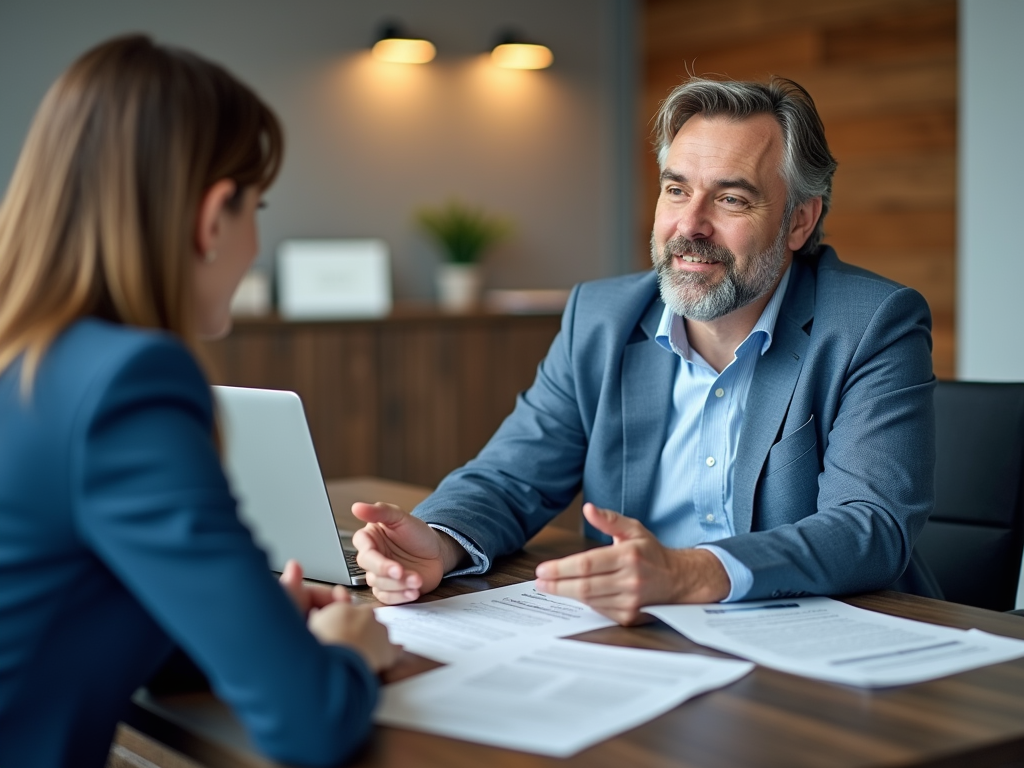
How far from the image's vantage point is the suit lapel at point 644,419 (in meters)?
1.93

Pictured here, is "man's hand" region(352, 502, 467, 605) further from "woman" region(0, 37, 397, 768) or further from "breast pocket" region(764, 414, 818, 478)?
"breast pocket" region(764, 414, 818, 478)

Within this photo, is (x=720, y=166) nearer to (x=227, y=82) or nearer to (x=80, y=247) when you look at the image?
(x=227, y=82)

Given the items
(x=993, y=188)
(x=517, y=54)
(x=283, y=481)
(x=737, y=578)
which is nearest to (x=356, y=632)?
(x=283, y=481)

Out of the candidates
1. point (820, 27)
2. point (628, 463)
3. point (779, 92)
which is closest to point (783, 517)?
point (628, 463)

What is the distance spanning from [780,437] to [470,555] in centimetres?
54


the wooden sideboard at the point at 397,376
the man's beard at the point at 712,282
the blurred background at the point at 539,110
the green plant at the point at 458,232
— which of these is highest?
the blurred background at the point at 539,110

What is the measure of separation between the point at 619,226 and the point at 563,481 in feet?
12.7

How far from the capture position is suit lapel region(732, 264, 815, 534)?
1.79 m

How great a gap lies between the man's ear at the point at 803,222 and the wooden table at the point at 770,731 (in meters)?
1.00

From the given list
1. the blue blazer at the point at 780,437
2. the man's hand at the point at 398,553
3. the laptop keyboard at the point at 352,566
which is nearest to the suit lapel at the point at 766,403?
the blue blazer at the point at 780,437

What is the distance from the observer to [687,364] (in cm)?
198

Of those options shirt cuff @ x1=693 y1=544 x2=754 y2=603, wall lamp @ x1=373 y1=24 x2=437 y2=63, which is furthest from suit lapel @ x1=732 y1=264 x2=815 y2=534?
wall lamp @ x1=373 y1=24 x2=437 y2=63

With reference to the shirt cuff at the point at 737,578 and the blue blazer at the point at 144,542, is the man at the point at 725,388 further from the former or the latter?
the blue blazer at the point at 144,542

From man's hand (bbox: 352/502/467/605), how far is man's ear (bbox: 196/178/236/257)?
0.47 metres
